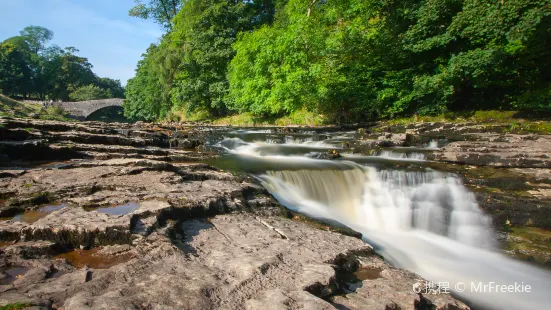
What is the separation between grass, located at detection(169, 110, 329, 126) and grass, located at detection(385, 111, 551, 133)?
5.87 m

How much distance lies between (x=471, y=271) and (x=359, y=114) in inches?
695

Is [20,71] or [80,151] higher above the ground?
[20,71]

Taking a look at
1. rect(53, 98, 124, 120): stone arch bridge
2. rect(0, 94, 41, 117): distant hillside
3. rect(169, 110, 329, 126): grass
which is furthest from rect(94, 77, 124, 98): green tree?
rect(169, 110, 329, 126): grass

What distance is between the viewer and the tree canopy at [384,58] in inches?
627

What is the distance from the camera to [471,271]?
17.5ft

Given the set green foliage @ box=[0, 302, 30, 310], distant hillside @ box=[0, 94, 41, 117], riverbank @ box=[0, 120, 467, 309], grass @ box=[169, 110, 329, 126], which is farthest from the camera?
grass @ box=[169, 110, 329, 126]

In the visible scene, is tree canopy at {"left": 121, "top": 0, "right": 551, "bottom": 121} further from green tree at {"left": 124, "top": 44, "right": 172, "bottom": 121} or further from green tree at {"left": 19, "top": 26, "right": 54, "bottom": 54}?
green tree at {"left": 19, "top": 26, "right": 54, "bottom": 54}

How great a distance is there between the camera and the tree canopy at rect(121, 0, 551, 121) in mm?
15922

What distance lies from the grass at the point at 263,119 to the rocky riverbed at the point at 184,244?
677 inches

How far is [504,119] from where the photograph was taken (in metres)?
15.8

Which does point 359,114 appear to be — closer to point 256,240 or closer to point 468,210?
point 468,210

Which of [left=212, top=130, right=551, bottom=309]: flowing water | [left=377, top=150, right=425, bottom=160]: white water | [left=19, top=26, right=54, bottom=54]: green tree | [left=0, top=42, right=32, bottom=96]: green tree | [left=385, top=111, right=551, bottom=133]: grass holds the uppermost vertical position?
[left=19, top=26, right=54, bottom=54]: green tree

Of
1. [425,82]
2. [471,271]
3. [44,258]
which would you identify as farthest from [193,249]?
[425,82]

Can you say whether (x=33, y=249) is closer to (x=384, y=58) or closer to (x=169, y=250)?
(x=169, y=250)
